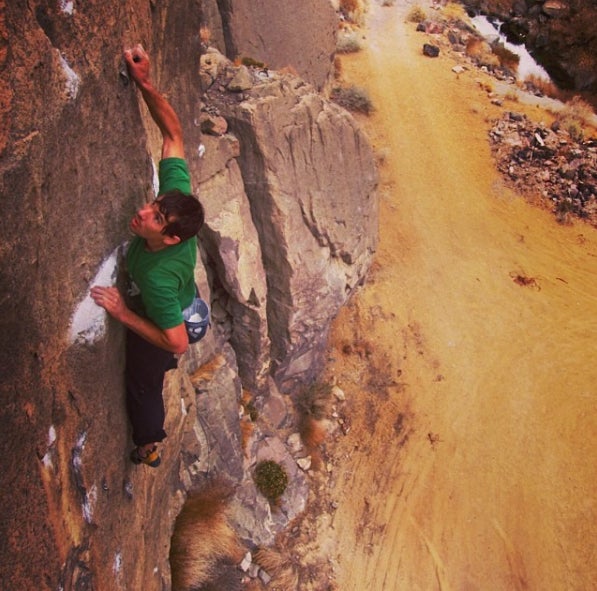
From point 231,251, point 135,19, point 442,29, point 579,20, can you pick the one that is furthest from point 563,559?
point 579,20

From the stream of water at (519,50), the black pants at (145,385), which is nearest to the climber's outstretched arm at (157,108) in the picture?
the black pants at (145,385)

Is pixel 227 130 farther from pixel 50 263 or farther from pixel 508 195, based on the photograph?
pixel 508 195

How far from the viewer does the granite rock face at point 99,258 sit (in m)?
2.95

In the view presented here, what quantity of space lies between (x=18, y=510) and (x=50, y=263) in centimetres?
135

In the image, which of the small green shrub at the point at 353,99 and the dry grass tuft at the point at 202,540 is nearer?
the dry grass tuft at the point at 202,540

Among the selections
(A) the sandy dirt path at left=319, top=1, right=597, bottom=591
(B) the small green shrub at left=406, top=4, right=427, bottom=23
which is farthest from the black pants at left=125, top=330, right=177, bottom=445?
(B) the small green shrub at left=406, top=4, right=427, bottom=23

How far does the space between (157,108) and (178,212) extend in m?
1.17

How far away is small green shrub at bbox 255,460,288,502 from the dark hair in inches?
244

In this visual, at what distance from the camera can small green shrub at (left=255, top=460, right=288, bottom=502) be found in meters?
8.81

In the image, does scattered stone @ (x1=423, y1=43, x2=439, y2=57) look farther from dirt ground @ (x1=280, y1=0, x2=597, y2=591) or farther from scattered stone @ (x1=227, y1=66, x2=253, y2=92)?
scattered stone @ (x1=227, y1=66, x2=253, y2=92)

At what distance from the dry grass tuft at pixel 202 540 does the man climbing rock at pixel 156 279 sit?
11.2 feet

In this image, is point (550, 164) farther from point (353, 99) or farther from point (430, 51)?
point (430, 51)

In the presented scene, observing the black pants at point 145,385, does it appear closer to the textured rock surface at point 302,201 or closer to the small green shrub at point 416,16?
the textured rock surface at point 302,201

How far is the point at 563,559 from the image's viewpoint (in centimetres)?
937
